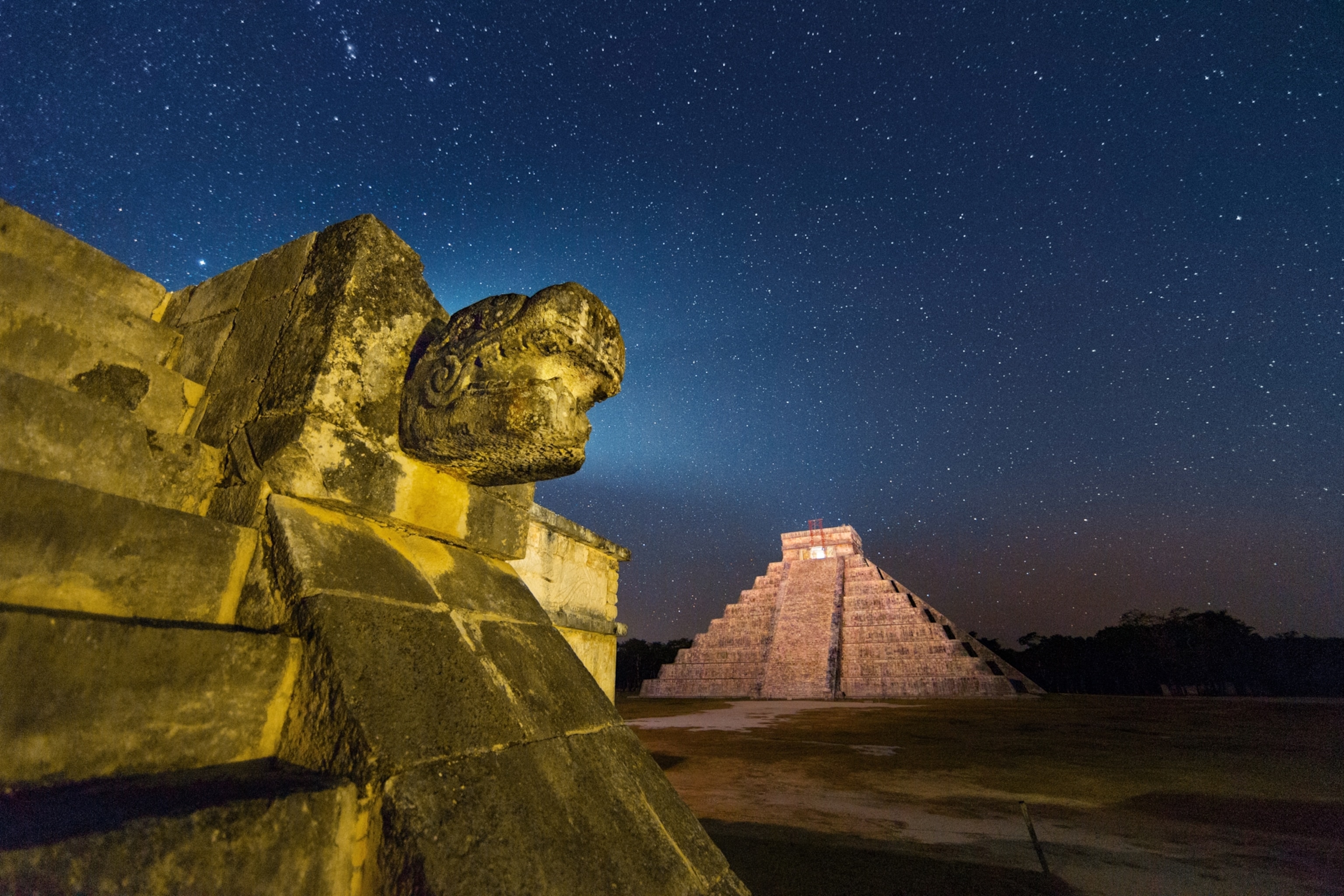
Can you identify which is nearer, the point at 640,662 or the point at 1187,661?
the point at 1187,661

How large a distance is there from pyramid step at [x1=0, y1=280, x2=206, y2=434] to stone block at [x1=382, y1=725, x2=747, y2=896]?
4.71ft

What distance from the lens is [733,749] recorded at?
8.37 meters

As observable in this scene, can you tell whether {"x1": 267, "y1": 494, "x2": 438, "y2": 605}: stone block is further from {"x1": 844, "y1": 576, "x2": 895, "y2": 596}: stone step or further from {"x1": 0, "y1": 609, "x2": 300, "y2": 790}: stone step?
{"x1": 844, "y1": 576, "x2": 895, "y2": 596}: stone step

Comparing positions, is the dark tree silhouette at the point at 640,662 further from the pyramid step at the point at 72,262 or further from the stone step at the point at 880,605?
the pyramid step at the point at 72,262

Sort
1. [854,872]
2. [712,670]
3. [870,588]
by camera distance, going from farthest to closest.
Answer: [870,588], [712,670], [854,872]

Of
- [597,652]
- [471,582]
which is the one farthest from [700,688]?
[471,582]

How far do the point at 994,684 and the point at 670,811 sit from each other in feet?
92.4

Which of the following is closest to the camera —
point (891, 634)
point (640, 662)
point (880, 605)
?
point (891, 634)

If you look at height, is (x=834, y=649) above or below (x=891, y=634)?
below

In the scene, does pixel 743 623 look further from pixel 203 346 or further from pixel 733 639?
pixel 203 346

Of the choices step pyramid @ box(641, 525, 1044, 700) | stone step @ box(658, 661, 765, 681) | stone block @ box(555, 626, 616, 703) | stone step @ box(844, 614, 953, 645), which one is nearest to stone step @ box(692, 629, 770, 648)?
step pyramid @ box(641, 525, 1044, 700)

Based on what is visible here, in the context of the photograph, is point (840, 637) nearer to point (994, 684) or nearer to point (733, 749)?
point (994, 684)

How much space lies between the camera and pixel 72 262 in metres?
2.28

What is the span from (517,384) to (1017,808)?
5578mm
